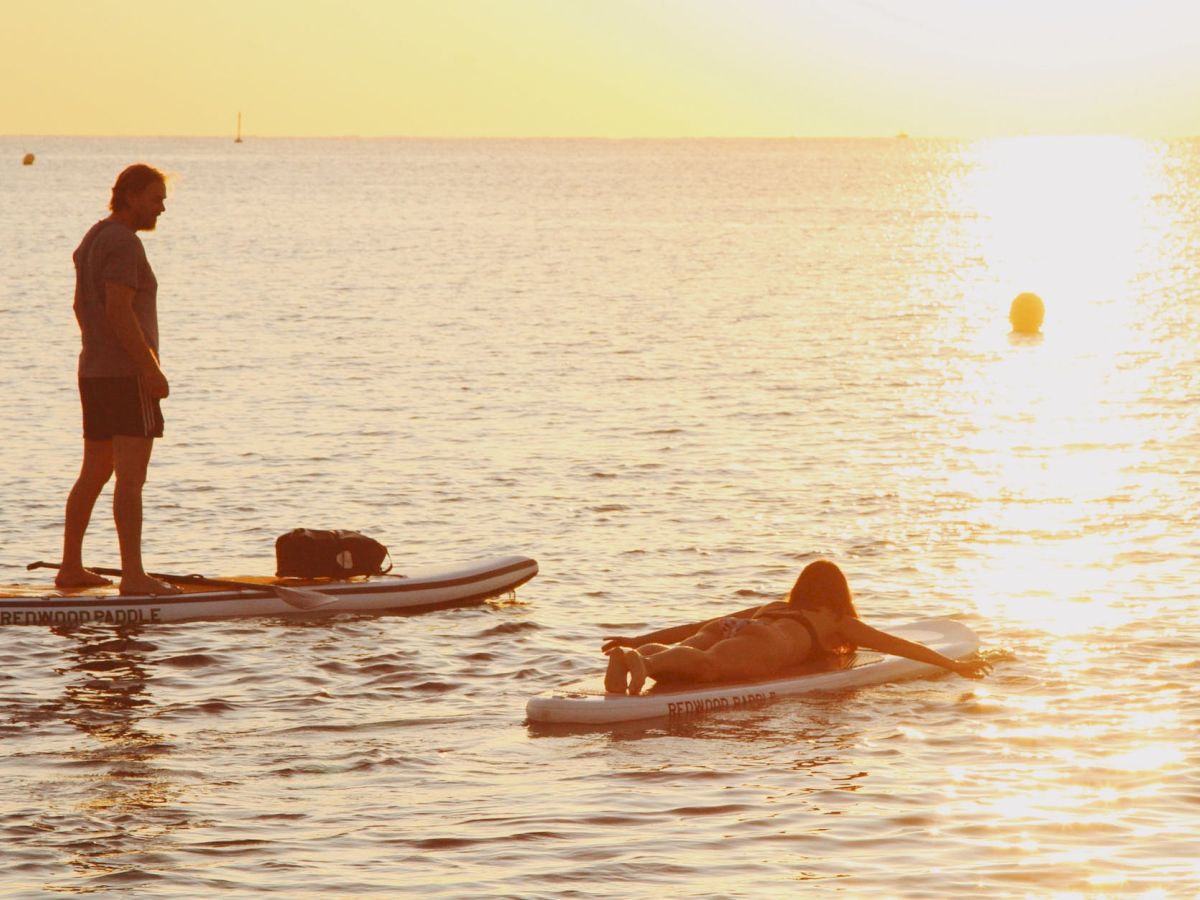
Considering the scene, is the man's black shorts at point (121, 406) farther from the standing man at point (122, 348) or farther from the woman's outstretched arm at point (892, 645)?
the woman's outstretched arm at point (892, 645)

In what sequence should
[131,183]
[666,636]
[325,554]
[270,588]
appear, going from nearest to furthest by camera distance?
[666,636] → [131,183] → [270,588] → [325,554]

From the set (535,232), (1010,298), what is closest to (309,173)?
(535,232)

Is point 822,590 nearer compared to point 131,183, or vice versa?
point 822,590

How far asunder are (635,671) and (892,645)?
1.74 m

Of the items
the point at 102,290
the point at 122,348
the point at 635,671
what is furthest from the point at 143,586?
the point at 635,671

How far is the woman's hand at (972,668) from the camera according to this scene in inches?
439

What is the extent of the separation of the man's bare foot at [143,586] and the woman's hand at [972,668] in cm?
528

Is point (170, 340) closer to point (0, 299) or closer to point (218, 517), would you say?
point (0, 299)

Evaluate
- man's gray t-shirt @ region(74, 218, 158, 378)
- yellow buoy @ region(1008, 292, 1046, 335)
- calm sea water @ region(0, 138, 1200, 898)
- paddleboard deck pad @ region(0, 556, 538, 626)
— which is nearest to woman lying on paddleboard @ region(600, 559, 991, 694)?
calm sea water @ region(0, 138, 1200, 898)

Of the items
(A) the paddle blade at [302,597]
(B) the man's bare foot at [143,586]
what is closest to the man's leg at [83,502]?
(B) the man's bare foot at [143,586]

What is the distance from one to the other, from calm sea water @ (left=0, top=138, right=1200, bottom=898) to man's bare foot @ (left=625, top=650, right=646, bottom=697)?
9.1 inches

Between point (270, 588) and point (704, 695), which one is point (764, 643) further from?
point (270, 588)

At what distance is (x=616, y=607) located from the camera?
44.3ft

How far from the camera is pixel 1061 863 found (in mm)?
8016
